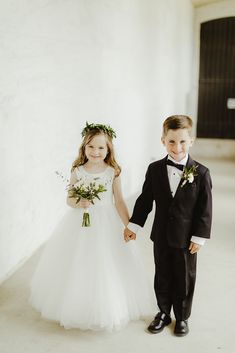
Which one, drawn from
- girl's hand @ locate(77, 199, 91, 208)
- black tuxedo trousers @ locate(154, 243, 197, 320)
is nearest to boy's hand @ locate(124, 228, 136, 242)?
black tuxedo trousers @ locate(154, 243, 197, 320)

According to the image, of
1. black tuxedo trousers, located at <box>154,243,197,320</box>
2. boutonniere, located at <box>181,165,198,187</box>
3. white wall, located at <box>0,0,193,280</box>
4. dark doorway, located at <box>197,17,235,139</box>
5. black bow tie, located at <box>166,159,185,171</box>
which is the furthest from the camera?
dark doorway, located at <box>197,17,235,139</box>

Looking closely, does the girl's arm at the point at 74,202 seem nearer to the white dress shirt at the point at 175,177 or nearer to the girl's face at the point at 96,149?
the girl's face at the point at 96,149

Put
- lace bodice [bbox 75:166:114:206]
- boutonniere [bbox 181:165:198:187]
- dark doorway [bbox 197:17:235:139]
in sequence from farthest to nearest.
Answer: dark doorway [bbox 197:17:235:139]
lace bodice [bbox 75:166:114:206]
boutonniere [bbox 181:165:198:187]

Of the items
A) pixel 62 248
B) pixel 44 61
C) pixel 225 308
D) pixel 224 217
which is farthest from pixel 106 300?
pixel 224 217

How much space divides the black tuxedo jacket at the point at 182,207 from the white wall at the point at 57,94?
4.27 feet

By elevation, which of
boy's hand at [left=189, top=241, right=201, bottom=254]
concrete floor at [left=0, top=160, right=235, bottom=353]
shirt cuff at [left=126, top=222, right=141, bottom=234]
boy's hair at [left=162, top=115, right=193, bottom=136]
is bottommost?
concrete floor at [left=0, top=160, right=235, bottom=353]

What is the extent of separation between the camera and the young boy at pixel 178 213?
7.52ft

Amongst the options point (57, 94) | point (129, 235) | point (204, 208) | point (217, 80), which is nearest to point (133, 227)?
point (129, 235)

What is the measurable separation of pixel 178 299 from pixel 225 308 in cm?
52

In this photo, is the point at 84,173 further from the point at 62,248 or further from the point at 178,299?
the point at 178,299

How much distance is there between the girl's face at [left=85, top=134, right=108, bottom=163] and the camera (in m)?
2.48

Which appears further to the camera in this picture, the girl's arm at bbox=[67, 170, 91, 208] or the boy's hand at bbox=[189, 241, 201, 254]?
the girl's arm at bbox=[67, 170, 91, 208]

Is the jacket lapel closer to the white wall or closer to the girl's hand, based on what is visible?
the girl's hand

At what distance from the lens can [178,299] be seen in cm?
249
